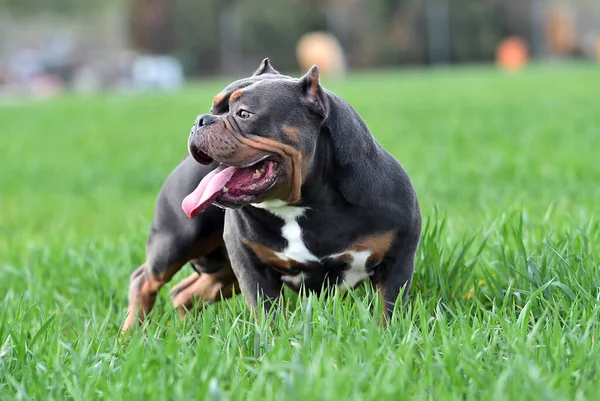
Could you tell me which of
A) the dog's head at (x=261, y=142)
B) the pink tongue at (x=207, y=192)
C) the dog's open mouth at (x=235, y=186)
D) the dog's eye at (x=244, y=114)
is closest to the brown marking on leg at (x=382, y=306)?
the dog's head at (x=261, y=142)

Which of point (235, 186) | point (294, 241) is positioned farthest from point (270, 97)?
point (294, 241)

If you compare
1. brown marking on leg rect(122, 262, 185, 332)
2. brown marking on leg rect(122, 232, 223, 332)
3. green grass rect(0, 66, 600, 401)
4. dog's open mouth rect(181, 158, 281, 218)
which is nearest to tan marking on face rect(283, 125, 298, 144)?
dog's open mouth rect(181, 158, 281, 218)

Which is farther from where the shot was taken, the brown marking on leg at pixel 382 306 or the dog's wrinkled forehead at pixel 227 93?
the dog's wrinkled forehead at pixel 227 93

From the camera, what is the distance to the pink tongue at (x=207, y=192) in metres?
3.17

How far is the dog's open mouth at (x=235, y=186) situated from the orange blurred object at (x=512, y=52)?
3807cm

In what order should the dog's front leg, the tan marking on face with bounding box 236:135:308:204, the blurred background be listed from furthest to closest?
the blurred background
the dog's front leg
the tan marking on face with bounding box 236:135:308:204

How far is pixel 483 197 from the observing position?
705cm

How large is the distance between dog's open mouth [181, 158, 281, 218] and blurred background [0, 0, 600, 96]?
36.2 metres

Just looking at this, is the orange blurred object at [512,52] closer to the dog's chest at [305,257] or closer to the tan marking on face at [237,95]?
the dog's chest at [305,257]

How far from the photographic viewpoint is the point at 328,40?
45.1m

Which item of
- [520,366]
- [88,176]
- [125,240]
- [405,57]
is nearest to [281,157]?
[520,366]

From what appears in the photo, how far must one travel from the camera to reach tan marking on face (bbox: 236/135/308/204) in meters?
3.15

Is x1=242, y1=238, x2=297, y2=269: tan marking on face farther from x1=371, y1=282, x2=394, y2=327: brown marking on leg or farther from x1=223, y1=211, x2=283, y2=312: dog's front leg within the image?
x1=371, y1=282, x2=394, y2=327: brown marking on leg

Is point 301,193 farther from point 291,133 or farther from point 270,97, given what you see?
point 270,97
